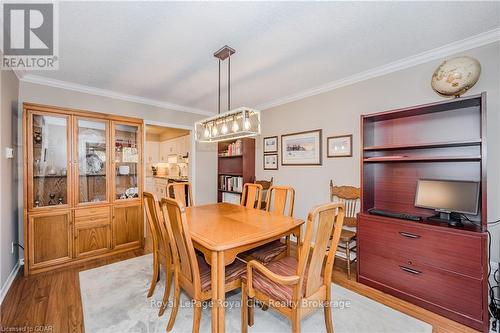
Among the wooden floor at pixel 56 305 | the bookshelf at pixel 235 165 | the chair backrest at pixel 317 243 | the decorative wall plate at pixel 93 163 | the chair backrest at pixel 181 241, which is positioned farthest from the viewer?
the bookshelf at pixel 235 165

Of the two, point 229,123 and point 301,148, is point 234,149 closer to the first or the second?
point 301,148

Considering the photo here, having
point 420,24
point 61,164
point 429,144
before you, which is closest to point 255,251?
point 429,144

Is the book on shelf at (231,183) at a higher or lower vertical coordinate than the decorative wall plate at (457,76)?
lower

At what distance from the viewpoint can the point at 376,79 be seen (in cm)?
281

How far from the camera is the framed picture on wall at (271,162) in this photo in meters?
4.10

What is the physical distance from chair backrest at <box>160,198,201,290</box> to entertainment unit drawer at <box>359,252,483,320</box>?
1.87 m

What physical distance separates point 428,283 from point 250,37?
9.11 ft

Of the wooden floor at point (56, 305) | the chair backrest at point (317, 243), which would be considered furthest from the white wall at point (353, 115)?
the chair backrest at point (317, 243)

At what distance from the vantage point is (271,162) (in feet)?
13.7

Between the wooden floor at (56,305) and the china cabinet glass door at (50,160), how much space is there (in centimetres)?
91

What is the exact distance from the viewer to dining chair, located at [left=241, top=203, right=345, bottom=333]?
1350 mm

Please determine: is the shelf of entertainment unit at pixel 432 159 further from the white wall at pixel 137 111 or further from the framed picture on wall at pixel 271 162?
the white wall at pixel 137 111

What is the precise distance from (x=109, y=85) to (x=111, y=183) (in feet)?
4.67

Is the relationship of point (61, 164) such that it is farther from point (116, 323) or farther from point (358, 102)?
point (358, 102)
